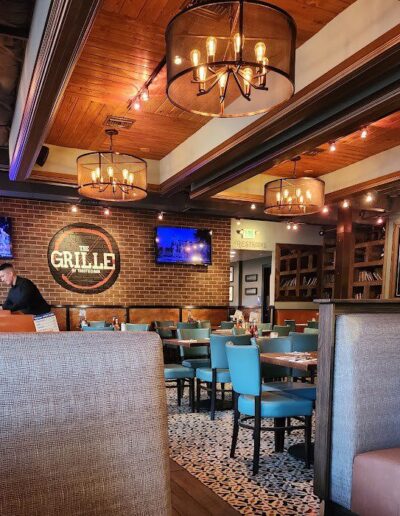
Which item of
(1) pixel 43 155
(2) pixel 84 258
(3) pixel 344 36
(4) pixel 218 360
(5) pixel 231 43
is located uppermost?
(3) pixel 344 36

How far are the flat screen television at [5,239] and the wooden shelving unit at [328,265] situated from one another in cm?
747

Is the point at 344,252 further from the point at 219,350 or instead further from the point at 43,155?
the point at 43,155

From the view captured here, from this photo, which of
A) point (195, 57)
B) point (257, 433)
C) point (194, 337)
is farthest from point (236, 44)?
point (194, 337)

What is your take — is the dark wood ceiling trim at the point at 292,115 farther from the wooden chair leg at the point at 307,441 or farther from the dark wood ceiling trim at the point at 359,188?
the wooden chair leg at the point at 307,441

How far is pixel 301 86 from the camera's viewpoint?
3684 millimetres

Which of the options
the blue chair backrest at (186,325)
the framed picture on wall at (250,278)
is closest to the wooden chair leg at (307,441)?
the blue chair backrest at (186,325)

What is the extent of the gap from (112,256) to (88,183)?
2.46 metres

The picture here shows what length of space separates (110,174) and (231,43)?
338 cm

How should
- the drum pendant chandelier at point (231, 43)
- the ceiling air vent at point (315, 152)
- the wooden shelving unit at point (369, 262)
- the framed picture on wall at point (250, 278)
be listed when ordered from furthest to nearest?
1. the framed picture on wall at point (250, 278)
2. the wooden shelving unit at point (369, 262)
3. the ceiling air vent at point (315, 152)
4. the drum pendant chandelier at point (231, 43)

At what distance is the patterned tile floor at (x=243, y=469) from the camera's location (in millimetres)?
2781

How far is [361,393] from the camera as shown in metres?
2.21

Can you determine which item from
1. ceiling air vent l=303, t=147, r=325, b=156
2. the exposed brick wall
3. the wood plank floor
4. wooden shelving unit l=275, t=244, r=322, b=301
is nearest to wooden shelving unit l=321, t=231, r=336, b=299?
wooden shelving unit l=275, t=244, r=322, b=301

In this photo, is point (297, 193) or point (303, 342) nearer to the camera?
point (303, 342)

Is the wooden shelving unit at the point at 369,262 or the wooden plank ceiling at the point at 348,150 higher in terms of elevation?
the wooden plank ceiling at the point at 348,150
